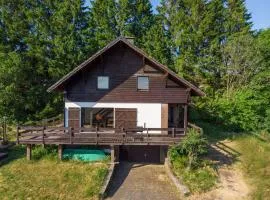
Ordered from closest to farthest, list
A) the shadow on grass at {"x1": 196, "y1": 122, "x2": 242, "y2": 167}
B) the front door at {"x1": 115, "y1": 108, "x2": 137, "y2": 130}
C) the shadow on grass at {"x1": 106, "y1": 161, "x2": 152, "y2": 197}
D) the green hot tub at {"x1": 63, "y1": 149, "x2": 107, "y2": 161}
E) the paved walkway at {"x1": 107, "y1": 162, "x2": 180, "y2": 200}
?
the paved walkway at {"x1": 107, "y1": 162, "x2": 180, "y2": 200}, the shadow on grass at {"x1": 106, "y1": 161, "x2": 152, "y2": 197}, the green hot tub at {"x1": 63, "y1": 149, "x2": 107, "y2": 161}, the shadow on grass at {"x1": 196, "y1": 122, "x2": 242, "y2": 167}, the front door at {"x1": 115, "y1": 108, "x2": 137, "y2": 130}

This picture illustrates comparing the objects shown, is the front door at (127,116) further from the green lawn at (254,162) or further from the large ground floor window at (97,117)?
the green lawn at (254,162)

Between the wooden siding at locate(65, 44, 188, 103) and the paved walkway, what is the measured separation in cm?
500

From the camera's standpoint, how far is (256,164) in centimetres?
1936

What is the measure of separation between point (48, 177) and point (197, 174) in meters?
8.78

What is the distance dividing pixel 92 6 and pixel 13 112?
53.1ft

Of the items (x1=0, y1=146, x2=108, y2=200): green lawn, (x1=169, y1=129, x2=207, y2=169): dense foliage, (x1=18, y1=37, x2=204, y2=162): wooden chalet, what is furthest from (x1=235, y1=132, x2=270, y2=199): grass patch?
(x1=0, y1=146, x2=108, y2=200): green lawn

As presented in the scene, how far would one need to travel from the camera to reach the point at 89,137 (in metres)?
19.0

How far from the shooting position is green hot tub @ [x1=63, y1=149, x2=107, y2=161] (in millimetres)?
19312

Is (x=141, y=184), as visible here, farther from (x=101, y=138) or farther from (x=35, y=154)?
(x=35, y=154)

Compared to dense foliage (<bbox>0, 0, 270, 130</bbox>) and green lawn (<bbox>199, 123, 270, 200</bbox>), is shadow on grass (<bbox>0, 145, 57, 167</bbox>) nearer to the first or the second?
dense foliage (<bbox>0, 0, 270, 130</bbox>)

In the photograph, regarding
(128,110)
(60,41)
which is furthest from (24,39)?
(128,110)

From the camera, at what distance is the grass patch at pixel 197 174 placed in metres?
16.4

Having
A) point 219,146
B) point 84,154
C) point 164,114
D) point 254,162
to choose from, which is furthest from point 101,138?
point 254,162

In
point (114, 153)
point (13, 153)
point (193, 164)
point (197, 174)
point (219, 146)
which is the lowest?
point (197, 174)
